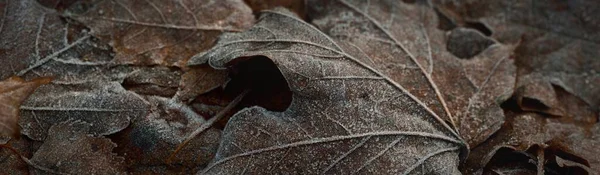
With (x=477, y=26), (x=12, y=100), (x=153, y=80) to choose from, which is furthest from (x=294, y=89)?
(x=477, y=26)

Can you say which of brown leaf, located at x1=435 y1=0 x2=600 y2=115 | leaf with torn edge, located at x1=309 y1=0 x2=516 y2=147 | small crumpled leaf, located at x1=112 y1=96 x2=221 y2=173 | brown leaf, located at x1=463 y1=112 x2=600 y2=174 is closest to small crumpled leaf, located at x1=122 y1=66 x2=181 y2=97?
small crumpled leaf, located at x1=112 y1=96 x2=221 y2=173

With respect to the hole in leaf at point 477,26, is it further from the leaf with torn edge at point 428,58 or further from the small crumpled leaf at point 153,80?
the small crumpled leaf at point 153,80

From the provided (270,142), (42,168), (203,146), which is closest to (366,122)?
(270,142)

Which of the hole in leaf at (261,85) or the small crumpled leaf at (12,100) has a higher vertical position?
the small crumpled leaf at (12,100)

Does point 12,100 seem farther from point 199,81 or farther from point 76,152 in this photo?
point 199,81

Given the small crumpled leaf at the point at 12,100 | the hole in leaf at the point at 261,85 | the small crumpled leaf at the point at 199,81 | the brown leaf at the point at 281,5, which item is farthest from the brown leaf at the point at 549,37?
the small crumpled leaf at the point at 12,100

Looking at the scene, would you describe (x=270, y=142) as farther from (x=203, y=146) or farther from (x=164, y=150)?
(x=164, y=150)
